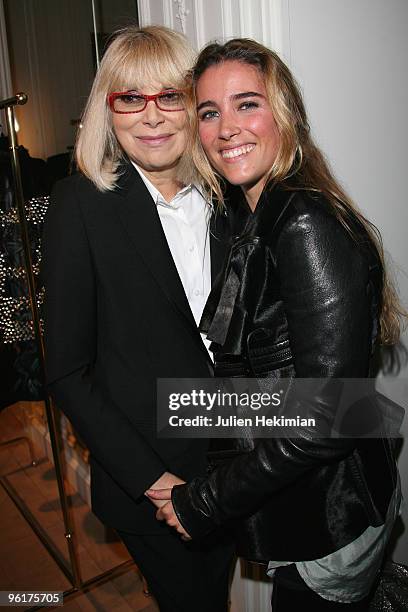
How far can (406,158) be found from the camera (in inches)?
74.1

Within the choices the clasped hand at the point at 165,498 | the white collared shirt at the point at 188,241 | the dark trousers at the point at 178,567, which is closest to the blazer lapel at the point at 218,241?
the white collared shirt at the point at 188,241

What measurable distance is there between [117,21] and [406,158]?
4.25 ft

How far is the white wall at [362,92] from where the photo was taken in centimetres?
151

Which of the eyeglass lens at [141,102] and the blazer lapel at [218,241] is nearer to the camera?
the eyeglass lens at [141,102]

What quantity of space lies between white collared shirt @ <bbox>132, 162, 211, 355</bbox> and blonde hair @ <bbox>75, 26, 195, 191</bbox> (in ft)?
0.41

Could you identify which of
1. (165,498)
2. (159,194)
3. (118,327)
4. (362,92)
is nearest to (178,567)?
(165,498)

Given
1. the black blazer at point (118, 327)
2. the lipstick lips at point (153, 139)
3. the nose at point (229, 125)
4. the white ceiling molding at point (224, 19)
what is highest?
the white ceiling molding at point (224, 19)

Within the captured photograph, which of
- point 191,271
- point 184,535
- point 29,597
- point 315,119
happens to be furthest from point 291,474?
point 29,597

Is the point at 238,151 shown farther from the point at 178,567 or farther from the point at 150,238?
the point at 178,567

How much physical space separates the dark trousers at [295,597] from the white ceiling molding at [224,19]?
1414mm

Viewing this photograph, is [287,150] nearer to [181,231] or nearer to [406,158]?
[181,231]

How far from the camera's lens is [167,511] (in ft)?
4.41

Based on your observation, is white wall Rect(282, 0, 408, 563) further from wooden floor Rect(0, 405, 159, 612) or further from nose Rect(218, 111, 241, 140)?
wooden floor Rect(0, 405, 159, 612)

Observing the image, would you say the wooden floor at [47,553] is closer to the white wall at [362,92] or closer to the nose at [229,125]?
the white wall at [362,92]
